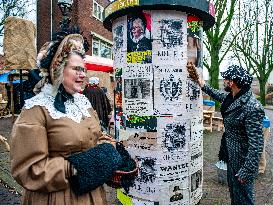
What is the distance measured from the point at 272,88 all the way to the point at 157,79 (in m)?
47.5

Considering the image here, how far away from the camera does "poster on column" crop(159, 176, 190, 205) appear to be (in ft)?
13.3

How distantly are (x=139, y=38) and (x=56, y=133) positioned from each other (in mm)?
2370

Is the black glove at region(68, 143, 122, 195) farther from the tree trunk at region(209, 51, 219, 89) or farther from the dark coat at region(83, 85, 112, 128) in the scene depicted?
the tree trunk at region(209, 51, 219, 89)

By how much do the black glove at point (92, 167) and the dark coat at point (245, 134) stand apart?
1.95 metres

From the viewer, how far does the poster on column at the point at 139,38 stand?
393 centimetres

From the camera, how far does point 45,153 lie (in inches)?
74.3

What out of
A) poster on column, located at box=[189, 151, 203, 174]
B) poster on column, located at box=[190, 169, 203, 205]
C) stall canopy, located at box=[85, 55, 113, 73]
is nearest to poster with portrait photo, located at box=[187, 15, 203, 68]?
poster on column, located at box=[189, 151, 203, 174]

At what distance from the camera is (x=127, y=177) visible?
2172 millimetres

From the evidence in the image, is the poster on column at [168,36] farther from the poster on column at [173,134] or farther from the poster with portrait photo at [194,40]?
the poster on column at [173,134]

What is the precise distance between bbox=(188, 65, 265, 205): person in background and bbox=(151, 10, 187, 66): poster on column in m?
0.73

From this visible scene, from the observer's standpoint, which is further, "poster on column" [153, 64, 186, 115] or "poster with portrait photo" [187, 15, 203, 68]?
"poster with portrait photo" [187, 15, 203, 68]

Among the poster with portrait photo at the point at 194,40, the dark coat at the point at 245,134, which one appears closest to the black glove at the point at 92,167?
the dark coat at the point at 245,134

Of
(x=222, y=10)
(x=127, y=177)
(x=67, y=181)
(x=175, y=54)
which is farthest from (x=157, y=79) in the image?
(x=222, y=10)

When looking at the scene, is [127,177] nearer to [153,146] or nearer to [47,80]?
[47,80]
